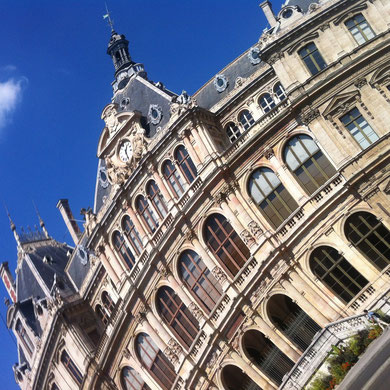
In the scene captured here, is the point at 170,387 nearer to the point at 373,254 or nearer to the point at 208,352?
the point at 208,352

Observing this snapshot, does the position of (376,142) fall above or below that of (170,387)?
above

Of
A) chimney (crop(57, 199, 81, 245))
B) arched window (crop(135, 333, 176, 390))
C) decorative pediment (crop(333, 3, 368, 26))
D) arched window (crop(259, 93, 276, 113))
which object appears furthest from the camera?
chimney (crop(57, 199, 81, 245))

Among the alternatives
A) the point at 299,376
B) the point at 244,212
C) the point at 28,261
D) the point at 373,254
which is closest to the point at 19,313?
the point at 28,261

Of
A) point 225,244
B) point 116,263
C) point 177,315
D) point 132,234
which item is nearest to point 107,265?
point 116,263

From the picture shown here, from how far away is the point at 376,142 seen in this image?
3412cm

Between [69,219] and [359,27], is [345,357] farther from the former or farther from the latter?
[69,219]

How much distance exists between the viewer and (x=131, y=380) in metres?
45.0

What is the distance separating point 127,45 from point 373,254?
122 ft

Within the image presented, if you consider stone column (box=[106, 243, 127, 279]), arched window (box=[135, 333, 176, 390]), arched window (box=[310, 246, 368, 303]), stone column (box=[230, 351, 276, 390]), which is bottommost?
stone column (box=[230, 351, 276, 390])

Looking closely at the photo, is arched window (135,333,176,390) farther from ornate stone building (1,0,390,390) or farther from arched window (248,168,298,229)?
arched window (248,168,298,229)

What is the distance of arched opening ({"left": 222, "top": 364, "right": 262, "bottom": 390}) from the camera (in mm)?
38812

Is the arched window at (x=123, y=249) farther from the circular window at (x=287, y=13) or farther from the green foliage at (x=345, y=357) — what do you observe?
the circular window at (x=287, y=13)

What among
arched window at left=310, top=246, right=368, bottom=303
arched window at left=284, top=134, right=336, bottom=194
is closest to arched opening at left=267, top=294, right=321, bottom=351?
arched window at left=310, top=246, right=368, bottom=303

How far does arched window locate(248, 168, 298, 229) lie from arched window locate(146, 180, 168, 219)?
701 centimetres
